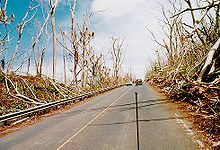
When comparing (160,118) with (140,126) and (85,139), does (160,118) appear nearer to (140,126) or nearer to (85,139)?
(140,126)

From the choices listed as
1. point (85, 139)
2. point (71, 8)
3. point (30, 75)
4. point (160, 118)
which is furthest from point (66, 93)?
point (85, 139)

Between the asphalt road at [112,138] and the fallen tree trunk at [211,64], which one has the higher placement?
the fallen tree trunk at [211,64]

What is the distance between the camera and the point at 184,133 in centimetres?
860

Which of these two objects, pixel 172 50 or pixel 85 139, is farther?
pixel 172 50

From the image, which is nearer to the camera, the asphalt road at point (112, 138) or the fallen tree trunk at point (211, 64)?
the asphalt road at point (112, 138)

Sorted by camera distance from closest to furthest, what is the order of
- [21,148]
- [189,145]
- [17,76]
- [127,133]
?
1. [189,145]
2. [21,148]
3. [127,133]
4. [17,76]

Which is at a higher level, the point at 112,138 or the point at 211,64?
the point at 211,64

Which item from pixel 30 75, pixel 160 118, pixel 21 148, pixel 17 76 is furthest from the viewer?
pixel 30 75

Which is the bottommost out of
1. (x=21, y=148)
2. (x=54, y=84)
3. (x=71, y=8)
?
(x=21, y=148)

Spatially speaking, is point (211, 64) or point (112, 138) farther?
point (211, 64)

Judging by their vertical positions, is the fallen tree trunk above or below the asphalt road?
above

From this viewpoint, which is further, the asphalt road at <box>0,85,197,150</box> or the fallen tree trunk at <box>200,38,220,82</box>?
the fallen tree trunk at <box>200,38,220,82</box>

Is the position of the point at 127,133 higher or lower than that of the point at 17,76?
lower

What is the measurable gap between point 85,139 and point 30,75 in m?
17.9
